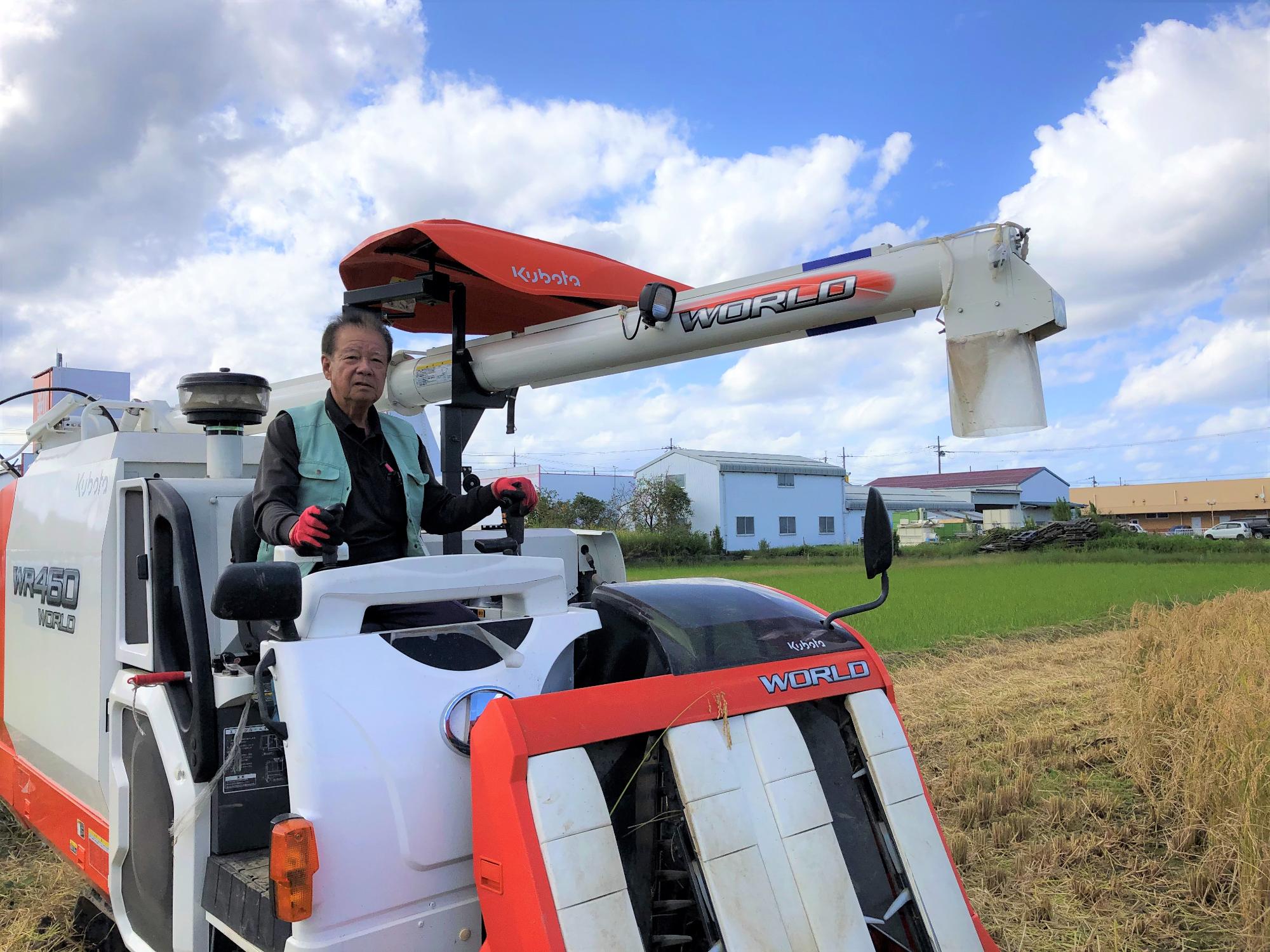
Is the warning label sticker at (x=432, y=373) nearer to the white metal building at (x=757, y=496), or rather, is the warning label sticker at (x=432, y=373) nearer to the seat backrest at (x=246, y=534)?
the seat backrest at (x=246, y=534)

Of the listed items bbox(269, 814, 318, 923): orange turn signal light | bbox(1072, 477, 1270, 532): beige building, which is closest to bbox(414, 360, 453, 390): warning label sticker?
bbox(269, 814, 318, 923): orange turn signal light

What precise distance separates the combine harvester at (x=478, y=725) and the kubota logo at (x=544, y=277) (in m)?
0.13

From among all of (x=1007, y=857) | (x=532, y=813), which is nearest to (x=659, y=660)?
(x=532, y=813)

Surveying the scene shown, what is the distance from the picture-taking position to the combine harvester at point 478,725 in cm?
209

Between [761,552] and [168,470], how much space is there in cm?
3480

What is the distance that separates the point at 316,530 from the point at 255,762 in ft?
2.81

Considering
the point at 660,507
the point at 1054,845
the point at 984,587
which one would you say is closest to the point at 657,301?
the point at 1054,845

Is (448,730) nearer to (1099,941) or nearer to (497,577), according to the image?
(497,577)

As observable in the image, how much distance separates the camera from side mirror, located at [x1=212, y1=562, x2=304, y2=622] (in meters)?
2.17

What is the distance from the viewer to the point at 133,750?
3.05 metres

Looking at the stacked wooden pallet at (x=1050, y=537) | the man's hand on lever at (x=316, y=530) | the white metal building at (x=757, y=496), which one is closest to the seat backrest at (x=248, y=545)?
the man's hand on lever at (x=316, y=530)

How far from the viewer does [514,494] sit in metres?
3.37

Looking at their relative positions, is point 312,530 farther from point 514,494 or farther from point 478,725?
point 514,494

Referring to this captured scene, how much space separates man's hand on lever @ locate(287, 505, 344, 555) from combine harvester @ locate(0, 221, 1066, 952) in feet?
0.44
